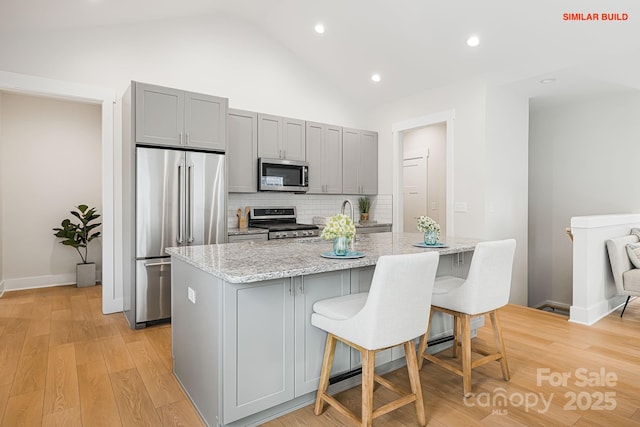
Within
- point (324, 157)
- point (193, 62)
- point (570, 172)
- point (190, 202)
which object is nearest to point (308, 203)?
point (324, 157)

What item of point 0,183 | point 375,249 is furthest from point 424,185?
point 0,183

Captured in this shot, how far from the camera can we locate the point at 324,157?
5.36 m

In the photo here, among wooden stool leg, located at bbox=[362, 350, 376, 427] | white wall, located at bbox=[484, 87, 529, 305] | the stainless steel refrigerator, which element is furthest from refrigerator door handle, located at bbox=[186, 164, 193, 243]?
white wall, located at bbox=[484, 87, 529, 305]

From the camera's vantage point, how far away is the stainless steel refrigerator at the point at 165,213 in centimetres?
357

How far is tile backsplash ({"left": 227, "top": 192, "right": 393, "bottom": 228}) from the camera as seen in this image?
4.89m

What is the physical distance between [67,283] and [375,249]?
4939 mm

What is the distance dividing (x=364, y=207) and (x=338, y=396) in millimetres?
3969

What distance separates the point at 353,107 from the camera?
604 cm

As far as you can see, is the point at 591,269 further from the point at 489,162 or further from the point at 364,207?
the point at 364,207

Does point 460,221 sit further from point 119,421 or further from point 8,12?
point 8,12

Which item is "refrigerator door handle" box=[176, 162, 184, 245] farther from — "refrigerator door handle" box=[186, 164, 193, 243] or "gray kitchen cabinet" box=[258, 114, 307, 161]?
"gray kitchen cabinet" box=[258, 114, 307, 161]

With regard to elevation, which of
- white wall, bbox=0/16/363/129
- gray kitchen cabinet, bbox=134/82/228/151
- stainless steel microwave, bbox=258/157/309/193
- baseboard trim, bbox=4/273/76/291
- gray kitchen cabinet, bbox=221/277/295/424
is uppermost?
white wall, bbox=0/16/363/129

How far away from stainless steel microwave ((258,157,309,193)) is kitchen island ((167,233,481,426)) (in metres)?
2.33

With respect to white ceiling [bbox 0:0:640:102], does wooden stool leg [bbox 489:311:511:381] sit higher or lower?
lower
